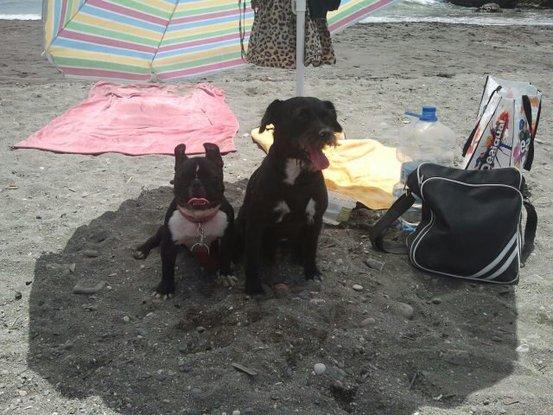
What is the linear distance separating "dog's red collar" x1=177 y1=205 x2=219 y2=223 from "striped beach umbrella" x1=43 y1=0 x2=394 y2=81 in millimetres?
1697

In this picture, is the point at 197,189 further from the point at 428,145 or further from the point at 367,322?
the point at 428,145

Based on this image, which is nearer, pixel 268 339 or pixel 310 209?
pixel 268 339

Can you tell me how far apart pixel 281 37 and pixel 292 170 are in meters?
1.44

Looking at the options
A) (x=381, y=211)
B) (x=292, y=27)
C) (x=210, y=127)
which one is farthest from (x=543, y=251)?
(x=210, y=127)

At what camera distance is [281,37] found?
4375mm

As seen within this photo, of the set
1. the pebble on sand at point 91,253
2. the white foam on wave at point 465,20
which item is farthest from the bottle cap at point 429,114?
the white foam on wave at point 465,20

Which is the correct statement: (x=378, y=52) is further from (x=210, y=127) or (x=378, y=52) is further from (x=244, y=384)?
(x=244, y=384)

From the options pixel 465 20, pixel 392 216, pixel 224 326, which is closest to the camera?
pixel 224 326

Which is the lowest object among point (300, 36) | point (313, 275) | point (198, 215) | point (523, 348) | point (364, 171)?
point (523, 348)

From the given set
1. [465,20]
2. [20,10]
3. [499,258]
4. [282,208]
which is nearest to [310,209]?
[282,208]

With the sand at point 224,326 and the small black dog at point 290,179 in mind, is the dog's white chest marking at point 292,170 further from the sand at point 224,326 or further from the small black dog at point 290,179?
the sand at point 224,326

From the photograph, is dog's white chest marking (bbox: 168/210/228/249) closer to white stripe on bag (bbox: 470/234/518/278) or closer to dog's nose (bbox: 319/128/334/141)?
dog's nose (bbox: 319/128/334/141)

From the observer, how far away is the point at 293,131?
339 cm

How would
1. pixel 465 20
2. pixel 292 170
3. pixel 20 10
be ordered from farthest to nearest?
pixel 20 10 < pixel 465 20 < pixel 292 170
